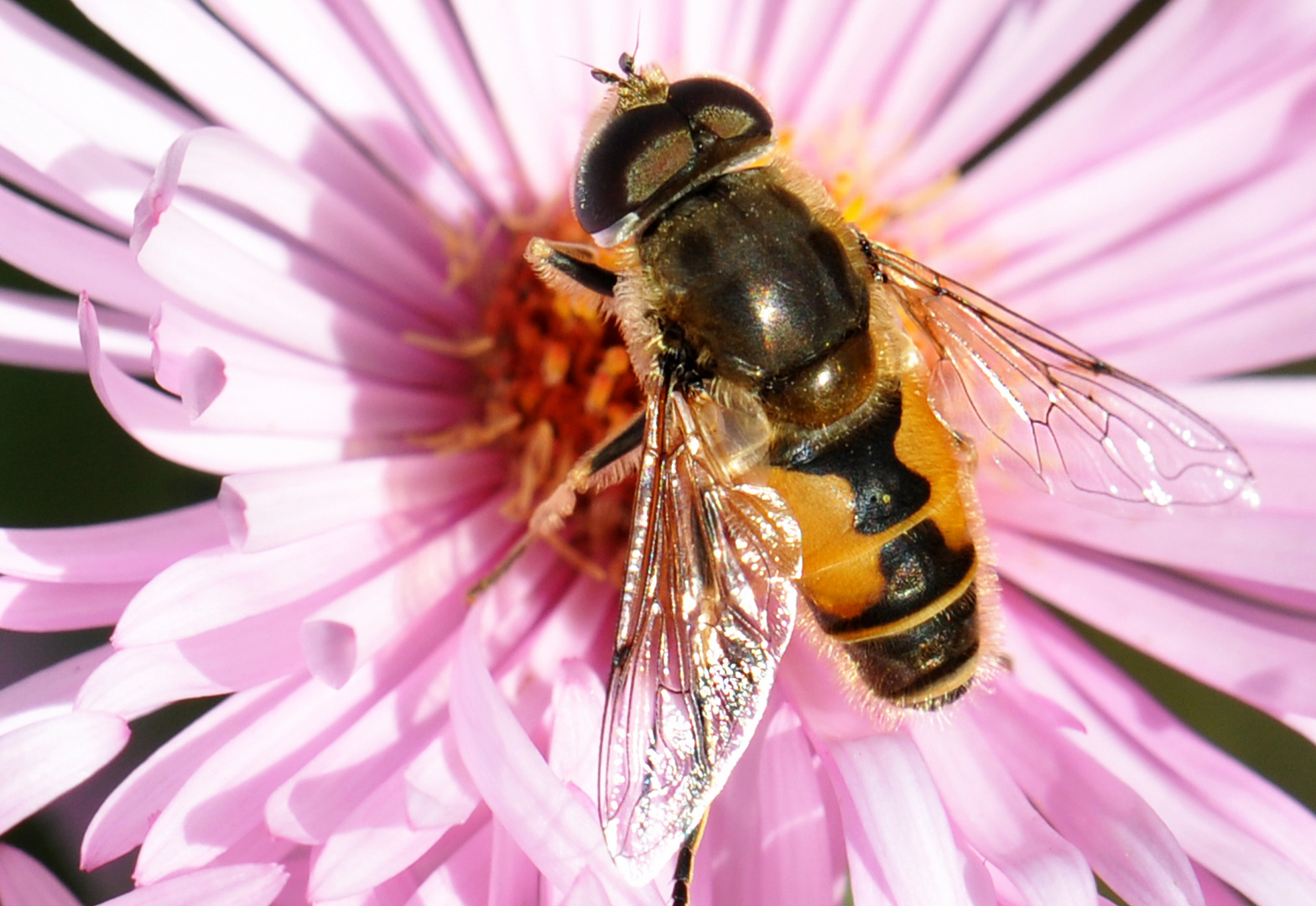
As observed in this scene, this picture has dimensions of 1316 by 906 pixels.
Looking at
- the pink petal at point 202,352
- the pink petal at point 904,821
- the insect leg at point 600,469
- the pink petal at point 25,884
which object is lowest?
the pink petal at point 904,821

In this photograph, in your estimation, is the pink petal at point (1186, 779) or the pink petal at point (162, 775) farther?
the pink petal at point (1186, 779)

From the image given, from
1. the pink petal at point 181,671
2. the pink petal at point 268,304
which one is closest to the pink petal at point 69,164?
the pink petal at point 268,304

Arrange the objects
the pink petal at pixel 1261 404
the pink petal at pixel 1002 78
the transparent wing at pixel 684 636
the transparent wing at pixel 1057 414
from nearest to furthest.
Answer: the transparent wing at pixel 684 636 < the transparent wing at pixel 1057 414 < the pink petal at pixel 1261 404 < the pink petal at pixel 1002 78

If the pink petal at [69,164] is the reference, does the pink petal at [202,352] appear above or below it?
below

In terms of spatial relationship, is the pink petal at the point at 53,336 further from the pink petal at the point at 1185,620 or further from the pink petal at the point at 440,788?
the pink petal at the point at 1185,620

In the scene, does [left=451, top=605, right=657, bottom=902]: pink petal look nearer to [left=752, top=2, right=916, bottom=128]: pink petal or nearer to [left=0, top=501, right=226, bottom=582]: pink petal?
[left=0, top=501, right=226, bottom=582]: pink petal

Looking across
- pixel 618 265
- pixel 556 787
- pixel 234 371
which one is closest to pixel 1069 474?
pixel 618 265

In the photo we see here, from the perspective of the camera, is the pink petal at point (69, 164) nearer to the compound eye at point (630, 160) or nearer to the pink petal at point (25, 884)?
the compound eye at point (630, 160)

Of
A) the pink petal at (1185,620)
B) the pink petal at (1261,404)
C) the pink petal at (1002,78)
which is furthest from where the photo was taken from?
the pink petal at (1002,78)
